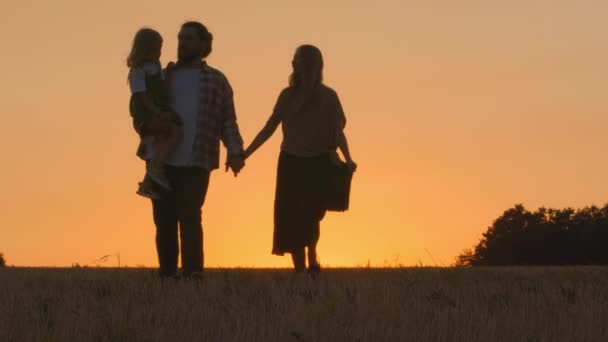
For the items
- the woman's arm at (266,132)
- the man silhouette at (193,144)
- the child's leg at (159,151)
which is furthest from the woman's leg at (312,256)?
the child's leg at (159,151)

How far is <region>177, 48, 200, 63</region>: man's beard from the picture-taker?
37.4 feet

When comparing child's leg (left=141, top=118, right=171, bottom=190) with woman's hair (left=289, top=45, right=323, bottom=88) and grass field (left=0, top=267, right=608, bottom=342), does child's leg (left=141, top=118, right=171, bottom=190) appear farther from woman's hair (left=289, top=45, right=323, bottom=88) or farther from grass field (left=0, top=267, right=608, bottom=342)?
woman's hair (left=289, top=45, right=323, bottom=88)

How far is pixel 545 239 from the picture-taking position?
151 ft

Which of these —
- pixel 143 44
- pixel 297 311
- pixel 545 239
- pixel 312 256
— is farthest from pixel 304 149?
pixel 545 239

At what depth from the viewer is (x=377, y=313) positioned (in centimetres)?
735

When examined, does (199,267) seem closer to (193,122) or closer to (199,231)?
(199,231)

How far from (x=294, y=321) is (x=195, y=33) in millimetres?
5024

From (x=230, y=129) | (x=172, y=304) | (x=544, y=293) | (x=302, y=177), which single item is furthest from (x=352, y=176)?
(x=172, y=304)

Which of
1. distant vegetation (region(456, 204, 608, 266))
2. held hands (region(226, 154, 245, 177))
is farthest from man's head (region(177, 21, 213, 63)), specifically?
distant vegetation (region(456, 204, 608, 266))

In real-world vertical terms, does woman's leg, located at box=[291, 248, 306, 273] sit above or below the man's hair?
below

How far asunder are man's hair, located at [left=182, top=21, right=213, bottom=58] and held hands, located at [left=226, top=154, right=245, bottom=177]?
95 centimetres

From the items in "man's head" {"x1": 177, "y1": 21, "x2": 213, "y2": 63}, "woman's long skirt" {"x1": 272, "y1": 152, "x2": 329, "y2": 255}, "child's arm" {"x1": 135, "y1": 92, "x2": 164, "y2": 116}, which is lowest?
"woman's long skirt" {"x1": 272, "y1": 152, "x2": 329, "y2": 255}

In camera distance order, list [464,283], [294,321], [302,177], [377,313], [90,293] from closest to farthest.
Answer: [294,321] → [377,313] → [90,293] → [464,283] → [302,177]

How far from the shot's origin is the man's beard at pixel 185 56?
37.4 feet
